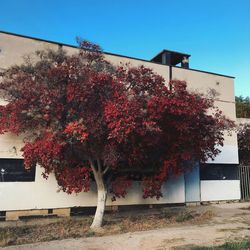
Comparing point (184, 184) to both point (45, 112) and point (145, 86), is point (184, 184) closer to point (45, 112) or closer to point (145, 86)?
point (145, 86)

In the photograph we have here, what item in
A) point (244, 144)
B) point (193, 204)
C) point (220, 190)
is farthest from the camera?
point (244, 144)

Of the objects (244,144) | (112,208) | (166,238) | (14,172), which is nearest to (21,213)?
(14,172)

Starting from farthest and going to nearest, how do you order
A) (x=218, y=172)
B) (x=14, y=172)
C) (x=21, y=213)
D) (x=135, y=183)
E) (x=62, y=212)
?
(x=218, y=172), (x=135, y=183), (x=62, y=212), (x=14, y=172), (x=21, y=213)

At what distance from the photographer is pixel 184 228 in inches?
389

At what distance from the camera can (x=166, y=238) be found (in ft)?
28.1

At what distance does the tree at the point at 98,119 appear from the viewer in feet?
29.3

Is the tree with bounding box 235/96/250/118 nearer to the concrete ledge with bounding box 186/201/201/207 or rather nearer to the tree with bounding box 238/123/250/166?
the tree with bounding box 238/123/250/166

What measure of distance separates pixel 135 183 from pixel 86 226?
3926 millimetres

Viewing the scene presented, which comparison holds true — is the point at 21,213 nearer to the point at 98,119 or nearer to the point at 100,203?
the point at 100,203

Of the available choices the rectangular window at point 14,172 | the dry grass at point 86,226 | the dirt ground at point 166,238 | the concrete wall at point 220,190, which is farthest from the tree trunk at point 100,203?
the concrete wall at point 220,190

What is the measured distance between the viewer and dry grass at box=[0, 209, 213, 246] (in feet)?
29.0

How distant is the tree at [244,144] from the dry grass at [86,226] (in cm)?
641

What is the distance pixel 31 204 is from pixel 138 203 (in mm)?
4522

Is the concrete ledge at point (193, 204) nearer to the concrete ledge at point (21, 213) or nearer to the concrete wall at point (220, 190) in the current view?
the concrete wall at point (220, 190)
